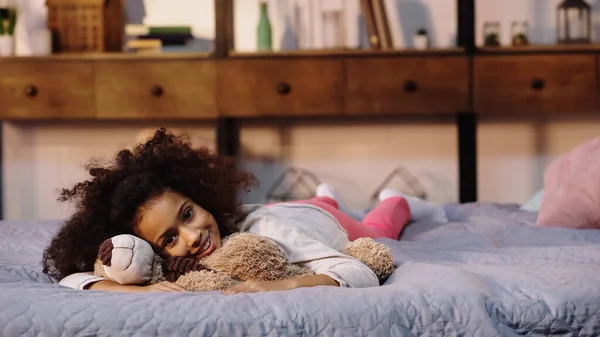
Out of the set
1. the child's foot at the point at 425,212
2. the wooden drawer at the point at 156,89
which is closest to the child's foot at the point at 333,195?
the child's foot at the point at 425,212

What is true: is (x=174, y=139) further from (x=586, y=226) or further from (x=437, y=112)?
(x=437, y=112)

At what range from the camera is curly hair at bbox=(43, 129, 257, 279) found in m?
1.55

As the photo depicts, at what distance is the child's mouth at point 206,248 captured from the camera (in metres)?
1.50

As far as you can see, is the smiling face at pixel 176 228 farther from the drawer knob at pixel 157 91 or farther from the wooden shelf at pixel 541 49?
the wooden shelf at pixel 541 49

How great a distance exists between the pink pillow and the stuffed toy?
3.13 feet

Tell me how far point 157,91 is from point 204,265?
6.21ft

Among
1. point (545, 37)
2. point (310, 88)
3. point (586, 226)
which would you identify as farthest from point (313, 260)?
point (545, 37)

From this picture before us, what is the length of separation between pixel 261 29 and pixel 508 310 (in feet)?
7.51

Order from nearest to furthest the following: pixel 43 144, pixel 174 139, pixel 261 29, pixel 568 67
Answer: pixel 174 139 < pixel 568 67 < pixel 261 29 < pixel 43 144

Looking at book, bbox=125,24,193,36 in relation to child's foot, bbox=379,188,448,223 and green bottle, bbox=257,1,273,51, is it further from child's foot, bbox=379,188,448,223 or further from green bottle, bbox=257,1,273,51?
child's foot, bbox=379,188,448,223

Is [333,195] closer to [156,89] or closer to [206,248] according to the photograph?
[156,89]

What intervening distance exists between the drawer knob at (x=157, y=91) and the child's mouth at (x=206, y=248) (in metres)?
1.81

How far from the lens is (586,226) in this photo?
2.18m

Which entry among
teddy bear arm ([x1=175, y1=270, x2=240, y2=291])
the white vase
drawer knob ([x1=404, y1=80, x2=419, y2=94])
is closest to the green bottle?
drawer knob ([x1=404, y1=80, x2=419, y2=94])
